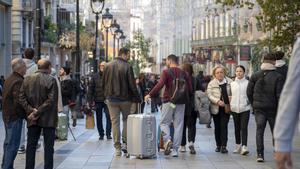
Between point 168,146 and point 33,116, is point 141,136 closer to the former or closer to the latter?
point 168,146

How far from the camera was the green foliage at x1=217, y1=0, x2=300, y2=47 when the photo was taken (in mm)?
23359

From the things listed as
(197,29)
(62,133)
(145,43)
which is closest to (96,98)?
(62,133)

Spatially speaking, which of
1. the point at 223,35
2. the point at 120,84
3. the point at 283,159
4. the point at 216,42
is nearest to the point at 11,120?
the point at 120,84

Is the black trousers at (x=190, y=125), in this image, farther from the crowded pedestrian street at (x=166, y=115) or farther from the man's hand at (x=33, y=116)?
the man's hand at (x=33, y=116)

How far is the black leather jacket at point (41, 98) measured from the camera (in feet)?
34.4

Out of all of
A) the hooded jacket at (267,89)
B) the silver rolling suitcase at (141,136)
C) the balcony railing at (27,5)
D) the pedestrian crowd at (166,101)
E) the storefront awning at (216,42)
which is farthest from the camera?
the storefront awning at (216,42)

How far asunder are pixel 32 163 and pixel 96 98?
8.35 m

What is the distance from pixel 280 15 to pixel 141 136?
11278mm

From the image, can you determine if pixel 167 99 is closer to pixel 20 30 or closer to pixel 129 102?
pixel 129 102

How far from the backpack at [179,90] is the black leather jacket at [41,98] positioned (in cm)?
378

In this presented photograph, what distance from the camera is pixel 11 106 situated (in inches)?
440

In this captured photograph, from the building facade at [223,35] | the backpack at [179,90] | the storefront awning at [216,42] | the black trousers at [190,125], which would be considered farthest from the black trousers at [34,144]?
the storefront awning at [216,42]

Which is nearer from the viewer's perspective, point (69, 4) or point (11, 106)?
point (11, 106)

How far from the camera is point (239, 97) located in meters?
14.6
